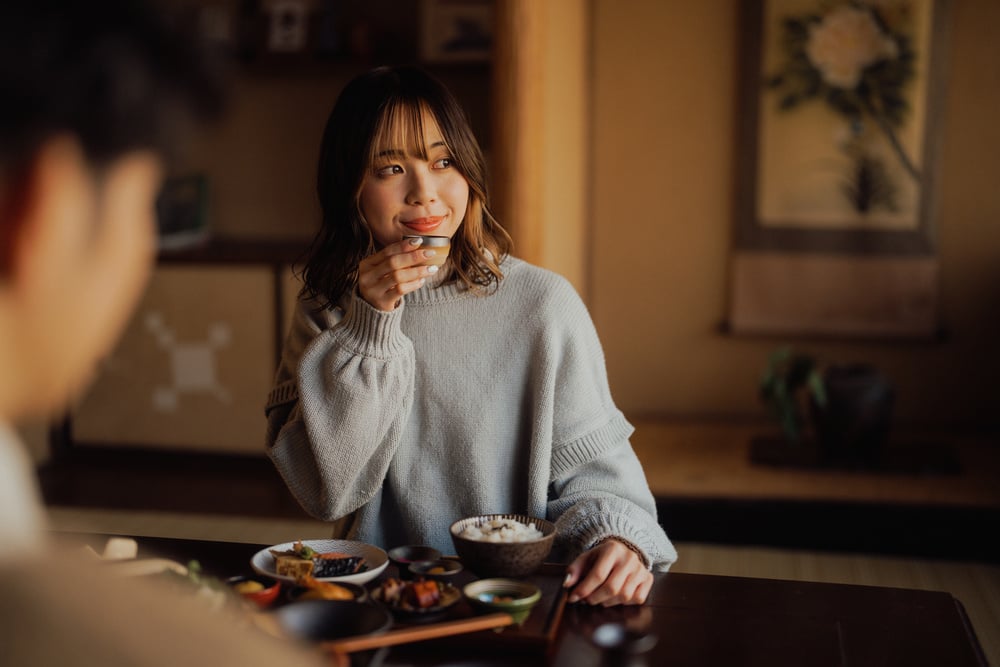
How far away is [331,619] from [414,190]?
2.15 ft

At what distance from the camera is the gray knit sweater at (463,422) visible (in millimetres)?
1505

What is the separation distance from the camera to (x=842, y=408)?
3.77 m

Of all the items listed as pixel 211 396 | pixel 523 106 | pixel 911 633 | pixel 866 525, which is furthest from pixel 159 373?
pixel 911 633

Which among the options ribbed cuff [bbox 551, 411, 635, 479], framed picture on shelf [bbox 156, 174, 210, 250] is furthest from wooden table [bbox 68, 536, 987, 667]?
framed picture on shelf [bbox 156, 174, 210, 250]

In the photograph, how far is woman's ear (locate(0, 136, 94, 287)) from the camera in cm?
53

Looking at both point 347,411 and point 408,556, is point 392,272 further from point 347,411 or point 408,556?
point 408,556

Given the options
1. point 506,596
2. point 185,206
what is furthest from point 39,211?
point 185,206

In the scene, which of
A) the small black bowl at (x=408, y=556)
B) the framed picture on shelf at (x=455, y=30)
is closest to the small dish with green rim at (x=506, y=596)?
the small black bowl at (x=408, y=556)

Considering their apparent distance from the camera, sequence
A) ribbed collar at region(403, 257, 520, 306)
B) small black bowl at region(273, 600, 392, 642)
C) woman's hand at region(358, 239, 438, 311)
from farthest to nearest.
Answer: ribbed collar at region(403, 257, 520, 306) → woman's hand at region(358, 239, 438, 311) → small black bowl at region(273, 600, 392, 642)

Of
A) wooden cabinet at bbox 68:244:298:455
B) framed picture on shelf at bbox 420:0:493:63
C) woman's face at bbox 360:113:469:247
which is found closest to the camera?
woman's face at bbox 360:113:469:247

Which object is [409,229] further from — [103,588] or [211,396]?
[211,396]

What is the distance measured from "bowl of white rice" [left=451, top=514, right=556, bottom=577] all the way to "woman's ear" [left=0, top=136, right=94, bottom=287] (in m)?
0.77

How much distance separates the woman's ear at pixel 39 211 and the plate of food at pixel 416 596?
2.20 ft

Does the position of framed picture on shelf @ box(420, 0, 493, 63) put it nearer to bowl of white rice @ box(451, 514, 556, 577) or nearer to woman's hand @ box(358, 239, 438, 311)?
woman's hand @ box(358, 239, 438, 311)
